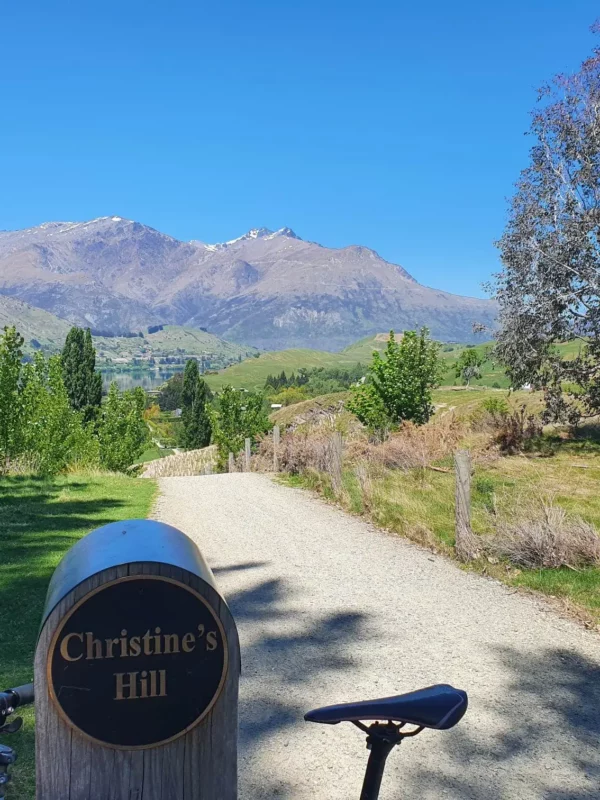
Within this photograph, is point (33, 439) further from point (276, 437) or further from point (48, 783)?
point (48, 783)

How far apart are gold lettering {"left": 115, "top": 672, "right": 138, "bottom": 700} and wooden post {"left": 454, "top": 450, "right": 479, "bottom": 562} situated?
24.0 feet

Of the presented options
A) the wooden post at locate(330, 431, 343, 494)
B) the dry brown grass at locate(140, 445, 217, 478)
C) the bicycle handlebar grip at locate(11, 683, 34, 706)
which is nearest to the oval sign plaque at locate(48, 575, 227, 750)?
the bicycle handlebar grip at locate(11, 683, 34, 706)

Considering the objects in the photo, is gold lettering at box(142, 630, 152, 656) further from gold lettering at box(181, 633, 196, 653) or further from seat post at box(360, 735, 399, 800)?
seat post at box(360, 735, 399, 800)

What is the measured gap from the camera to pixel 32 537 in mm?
9922

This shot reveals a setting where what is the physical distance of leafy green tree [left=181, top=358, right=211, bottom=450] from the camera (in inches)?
2817

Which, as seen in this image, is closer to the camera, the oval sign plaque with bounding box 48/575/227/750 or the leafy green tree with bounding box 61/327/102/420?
the oval sign plaque with bounding box 48/575/227/750

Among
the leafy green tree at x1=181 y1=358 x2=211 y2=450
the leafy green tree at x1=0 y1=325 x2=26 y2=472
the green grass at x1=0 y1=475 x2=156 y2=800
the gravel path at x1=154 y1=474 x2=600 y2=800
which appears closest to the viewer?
the gravel path at x1=154 y1=474 x2=600 y2=800

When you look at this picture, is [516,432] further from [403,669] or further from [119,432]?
[403,669]

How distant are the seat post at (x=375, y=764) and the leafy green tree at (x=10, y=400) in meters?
16.6

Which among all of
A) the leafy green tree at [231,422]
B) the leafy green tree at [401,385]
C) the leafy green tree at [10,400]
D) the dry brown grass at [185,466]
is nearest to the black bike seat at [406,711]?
the leafy green tree at [10,400]

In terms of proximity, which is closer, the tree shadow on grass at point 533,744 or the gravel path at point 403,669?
the tree shadow on grass at point 533,744

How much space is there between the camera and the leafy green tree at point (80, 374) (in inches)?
1900

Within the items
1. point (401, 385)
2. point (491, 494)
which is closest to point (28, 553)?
point (491, 494)

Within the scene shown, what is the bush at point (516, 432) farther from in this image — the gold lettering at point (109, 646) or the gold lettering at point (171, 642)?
the gold lettering at point (109, 646)
